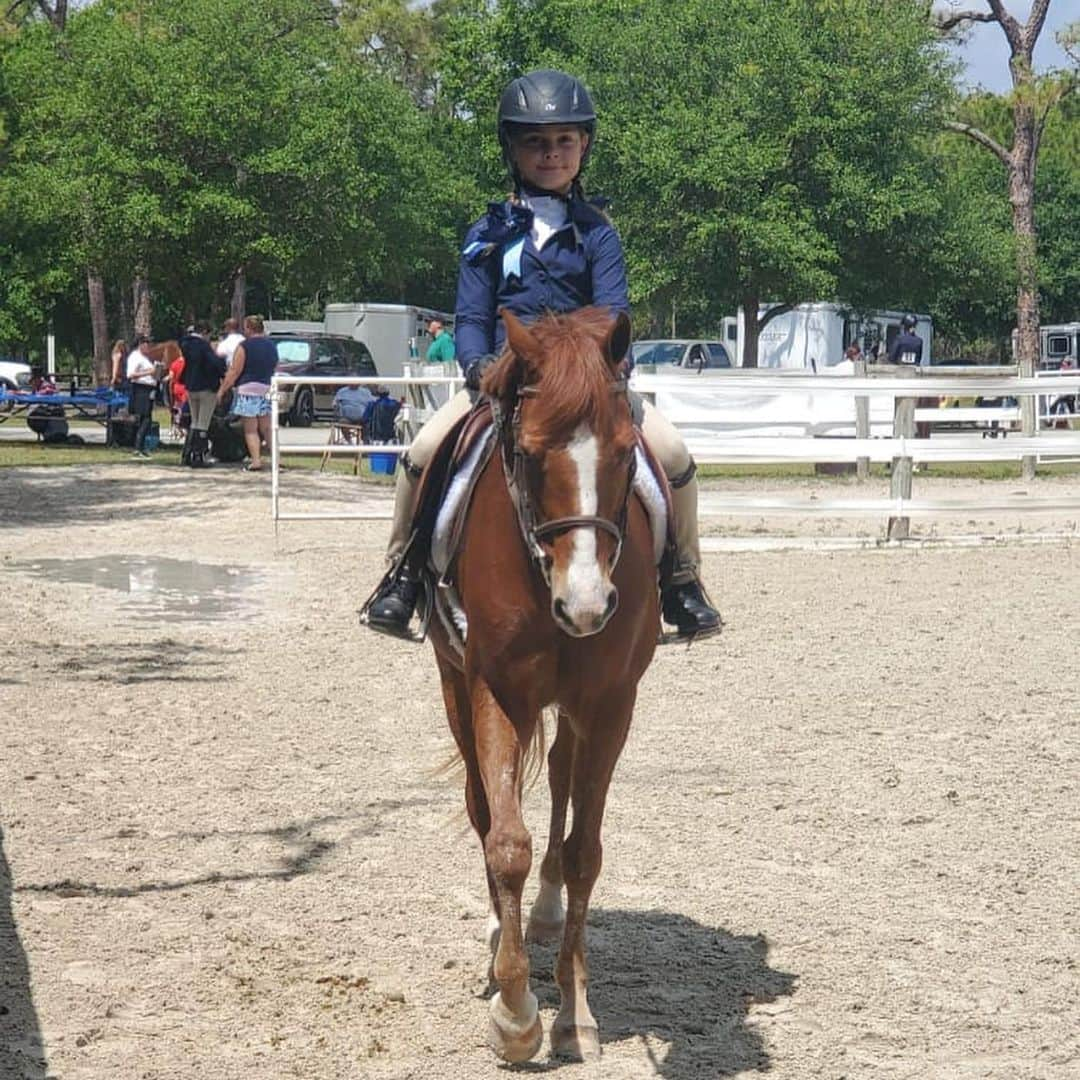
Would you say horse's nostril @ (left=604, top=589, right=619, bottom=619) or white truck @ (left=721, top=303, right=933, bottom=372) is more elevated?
white truck @ (left=721, top=303, right=933, bottom=372)

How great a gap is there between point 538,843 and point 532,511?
96.8 inches

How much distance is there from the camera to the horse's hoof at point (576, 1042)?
448cm

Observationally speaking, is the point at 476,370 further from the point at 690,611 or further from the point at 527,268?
the point at 690,611

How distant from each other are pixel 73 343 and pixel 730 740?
62.8 m

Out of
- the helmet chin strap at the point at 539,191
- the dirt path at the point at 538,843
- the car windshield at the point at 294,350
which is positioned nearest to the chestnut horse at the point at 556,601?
the dirt path at the point at 538,843

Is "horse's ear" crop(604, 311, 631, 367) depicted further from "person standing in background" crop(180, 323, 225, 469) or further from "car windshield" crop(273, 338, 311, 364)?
"car windshield" crop(273, 338, 311, 364)

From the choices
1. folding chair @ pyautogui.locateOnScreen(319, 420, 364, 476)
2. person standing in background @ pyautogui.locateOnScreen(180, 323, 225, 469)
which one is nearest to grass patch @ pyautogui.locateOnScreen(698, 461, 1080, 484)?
folding chair @ pyautogui.locateOnScreen(319, 420, 364, 476)

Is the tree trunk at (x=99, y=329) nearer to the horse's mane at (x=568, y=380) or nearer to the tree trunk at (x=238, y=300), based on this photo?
the tree trunk at (x=238, y=300)

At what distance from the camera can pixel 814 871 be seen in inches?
240

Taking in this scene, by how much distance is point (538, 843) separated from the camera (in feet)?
21.1

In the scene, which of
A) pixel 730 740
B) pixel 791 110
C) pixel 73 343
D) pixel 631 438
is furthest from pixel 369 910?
pixel 73 343

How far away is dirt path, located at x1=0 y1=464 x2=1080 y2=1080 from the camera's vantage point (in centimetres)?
459

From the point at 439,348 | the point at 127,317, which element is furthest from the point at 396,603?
the point at 127,317

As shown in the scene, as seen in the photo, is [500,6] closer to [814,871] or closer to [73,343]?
[73,343]
